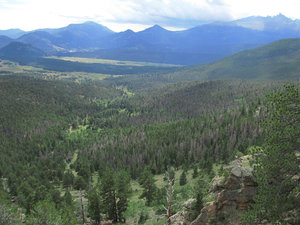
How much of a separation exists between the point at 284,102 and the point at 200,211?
1845 centimetres

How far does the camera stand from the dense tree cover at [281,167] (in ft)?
60.7

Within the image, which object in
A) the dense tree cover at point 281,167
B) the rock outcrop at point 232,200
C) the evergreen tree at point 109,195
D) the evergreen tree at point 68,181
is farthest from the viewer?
the evergreen tree at point 68,181

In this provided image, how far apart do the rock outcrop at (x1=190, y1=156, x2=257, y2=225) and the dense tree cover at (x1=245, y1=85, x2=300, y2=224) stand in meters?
4.58

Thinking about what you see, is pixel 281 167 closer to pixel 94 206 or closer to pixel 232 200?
pixel 232 200

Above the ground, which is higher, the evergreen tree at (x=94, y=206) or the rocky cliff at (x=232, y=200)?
the rocky cliff at (x=232, y=200)

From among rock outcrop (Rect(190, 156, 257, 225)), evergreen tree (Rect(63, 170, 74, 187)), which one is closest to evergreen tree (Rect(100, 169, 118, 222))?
rock outcrop (Rect(190, 156, 257, 225))

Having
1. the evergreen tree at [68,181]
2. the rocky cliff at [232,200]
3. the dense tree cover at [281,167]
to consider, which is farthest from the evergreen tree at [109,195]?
the evergreen tree at [68,181]

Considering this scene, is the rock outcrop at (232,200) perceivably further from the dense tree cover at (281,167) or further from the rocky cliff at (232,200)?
the dense tree cover at (281,167)

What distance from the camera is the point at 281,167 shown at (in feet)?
63.1

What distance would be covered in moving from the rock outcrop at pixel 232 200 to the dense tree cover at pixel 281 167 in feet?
15.0

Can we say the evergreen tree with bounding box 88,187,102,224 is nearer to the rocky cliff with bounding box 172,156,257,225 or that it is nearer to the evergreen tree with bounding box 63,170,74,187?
the rocky cliff with bounding box 172,156,257,225

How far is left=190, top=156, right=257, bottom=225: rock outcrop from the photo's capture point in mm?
25141

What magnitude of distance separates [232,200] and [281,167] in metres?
9.20

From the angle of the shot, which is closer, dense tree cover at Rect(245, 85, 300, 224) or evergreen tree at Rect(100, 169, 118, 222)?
dense tree cover at Rect(245, 85, 300, 224)
